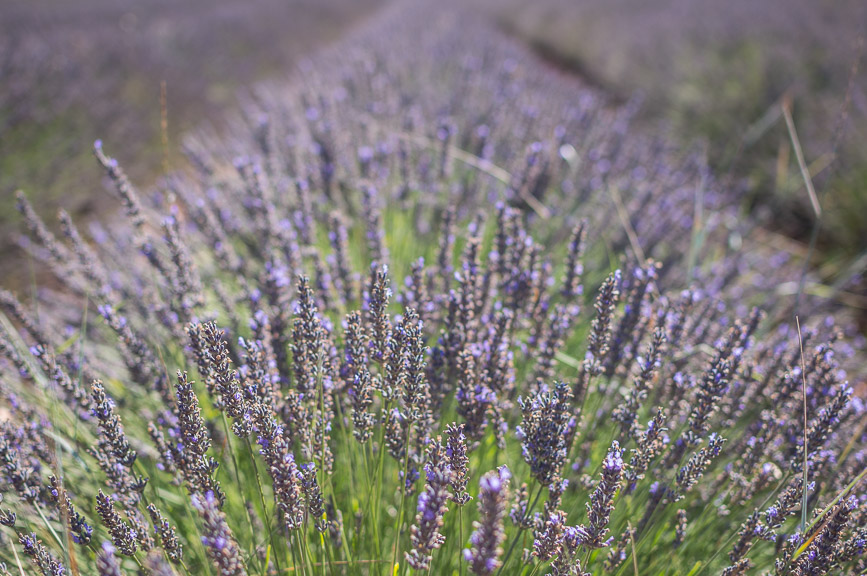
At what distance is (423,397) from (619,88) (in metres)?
10.5

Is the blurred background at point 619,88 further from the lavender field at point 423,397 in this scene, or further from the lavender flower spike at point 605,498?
the lavender flower spike at point 605,498

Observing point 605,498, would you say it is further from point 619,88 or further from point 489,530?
point 619,88

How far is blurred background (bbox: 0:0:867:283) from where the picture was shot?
4.85 metres

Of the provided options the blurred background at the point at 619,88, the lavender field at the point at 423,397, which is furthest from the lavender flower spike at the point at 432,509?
the blurred background at the point at 619,88

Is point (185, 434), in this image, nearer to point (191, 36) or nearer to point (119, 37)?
point (119, 37)

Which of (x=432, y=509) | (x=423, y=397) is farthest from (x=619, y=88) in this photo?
(x=432, y=509)

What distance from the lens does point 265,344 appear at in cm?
144

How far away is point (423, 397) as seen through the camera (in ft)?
4.10

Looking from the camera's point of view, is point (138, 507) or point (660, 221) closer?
point (138, 507)

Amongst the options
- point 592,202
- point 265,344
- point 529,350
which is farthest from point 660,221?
point 265,344

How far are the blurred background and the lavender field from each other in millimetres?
739

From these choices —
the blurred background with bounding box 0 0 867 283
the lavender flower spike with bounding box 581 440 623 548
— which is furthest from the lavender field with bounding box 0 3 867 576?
the blurred background with bounding box 0 0 867 283

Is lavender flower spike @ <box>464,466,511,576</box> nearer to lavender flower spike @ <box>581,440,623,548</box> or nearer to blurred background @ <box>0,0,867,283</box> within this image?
lavender flower spike @ <box>581,440,623,548</box>

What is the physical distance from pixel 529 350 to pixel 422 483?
2.10 feet
